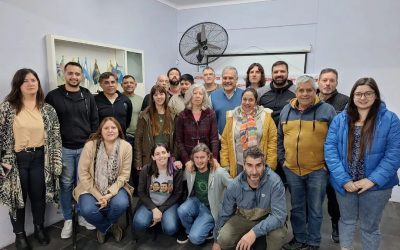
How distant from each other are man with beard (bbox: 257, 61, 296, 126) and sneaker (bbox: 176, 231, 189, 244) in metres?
1.30

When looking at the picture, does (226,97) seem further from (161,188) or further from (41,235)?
(41,235)

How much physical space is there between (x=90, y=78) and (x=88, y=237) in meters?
1.66

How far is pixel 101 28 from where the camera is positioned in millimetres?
3170

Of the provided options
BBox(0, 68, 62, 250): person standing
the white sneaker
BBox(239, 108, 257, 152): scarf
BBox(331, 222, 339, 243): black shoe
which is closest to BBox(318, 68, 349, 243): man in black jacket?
BBox(331, 222, 339, 243): black shoe

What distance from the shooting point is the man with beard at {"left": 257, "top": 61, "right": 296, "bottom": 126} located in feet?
8.16

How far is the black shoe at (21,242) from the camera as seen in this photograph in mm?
2275

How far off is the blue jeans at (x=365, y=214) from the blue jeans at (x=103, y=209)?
5.62ft

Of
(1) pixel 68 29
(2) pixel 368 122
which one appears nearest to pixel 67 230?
(1) pixel 68 29

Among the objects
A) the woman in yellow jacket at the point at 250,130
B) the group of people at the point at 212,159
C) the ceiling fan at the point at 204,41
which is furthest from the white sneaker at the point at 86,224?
the ceiling fan at the point at 204,41

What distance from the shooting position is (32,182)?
89.6 inches

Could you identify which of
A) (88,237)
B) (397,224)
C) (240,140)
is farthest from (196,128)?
(397,224)

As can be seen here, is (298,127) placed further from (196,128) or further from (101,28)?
(101,28)

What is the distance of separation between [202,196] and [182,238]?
0.41 meters

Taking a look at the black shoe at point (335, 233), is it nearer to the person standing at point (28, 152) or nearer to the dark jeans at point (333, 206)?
the dark jeans at point (333, 206)
